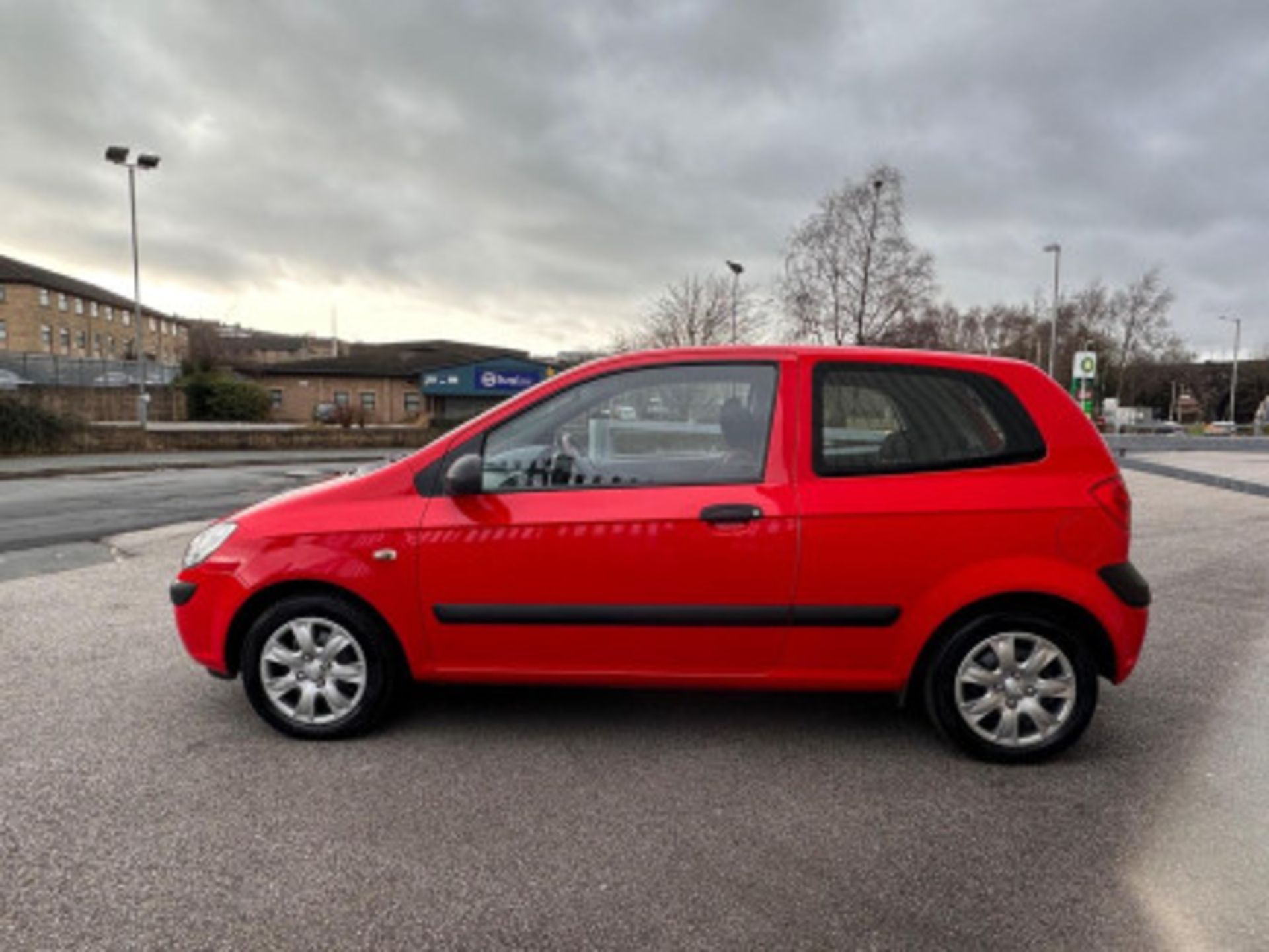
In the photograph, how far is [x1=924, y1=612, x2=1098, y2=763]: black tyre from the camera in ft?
10.1

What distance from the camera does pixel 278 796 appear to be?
2887mm

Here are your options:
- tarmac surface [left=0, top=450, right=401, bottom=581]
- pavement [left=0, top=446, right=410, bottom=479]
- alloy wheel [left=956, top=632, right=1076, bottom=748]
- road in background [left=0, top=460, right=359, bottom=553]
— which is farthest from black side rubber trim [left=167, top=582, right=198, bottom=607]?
pavement [left=0, top=446, right=410, bottom=479]

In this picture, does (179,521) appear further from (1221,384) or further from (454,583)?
(1221,384)

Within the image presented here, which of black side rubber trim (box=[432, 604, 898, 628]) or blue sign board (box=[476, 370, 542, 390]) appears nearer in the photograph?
black side rubber trim (box=[432, 604, 898, 628])

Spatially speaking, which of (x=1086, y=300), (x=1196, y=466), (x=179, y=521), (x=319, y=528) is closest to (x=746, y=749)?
(x=319, y=528)

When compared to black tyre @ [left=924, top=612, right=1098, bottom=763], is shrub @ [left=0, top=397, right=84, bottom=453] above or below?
above

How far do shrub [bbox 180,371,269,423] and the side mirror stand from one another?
4239 centimetres

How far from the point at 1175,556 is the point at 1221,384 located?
9070 cm

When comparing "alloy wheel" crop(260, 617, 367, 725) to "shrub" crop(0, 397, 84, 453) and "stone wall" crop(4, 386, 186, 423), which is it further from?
"stone wall" crop(4, 386, 186, 423)

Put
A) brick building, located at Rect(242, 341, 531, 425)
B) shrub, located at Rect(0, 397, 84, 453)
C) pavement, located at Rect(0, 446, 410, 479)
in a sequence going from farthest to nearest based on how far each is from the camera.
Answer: brick building, located at Rect(242, 341, 531, 425), shrub, located at Rect(0, 397, 84, 453), pavement, located at Rect(0, 446, 410, 479)

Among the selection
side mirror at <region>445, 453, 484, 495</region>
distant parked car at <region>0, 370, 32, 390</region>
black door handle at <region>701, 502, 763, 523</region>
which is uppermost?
distant parked car at <region>0, 370, 32, 390</region>

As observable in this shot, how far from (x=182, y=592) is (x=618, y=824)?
2208mm

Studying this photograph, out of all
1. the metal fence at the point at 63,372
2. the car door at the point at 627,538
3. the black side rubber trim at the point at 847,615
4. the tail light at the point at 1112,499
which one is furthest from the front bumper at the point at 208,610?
the metal fence at the point at 63,372

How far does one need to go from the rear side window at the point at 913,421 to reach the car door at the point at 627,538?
0.20m
